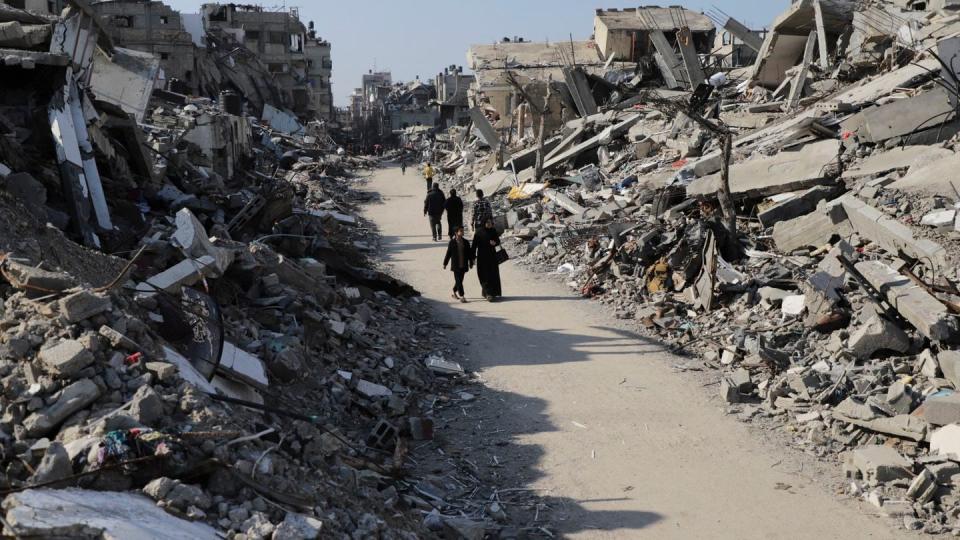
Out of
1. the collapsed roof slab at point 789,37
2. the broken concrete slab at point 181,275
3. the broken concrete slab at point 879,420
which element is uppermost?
the collapsed roof slab at point 789,37

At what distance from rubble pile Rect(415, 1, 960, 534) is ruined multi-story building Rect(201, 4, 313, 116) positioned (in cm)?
3810

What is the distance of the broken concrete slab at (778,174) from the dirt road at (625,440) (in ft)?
11.2

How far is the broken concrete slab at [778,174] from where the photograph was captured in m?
12.6

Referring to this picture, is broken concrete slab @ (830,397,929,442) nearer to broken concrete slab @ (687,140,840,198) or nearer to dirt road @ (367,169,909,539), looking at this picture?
dirt road @ (367,169,909,539)

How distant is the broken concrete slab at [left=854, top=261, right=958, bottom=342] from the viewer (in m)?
7.66

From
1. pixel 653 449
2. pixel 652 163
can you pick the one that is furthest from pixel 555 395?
pixel 652 163

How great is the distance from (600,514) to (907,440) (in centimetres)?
253

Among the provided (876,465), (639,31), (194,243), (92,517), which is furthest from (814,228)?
(639,31)

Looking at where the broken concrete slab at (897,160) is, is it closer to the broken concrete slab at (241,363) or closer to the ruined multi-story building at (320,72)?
the broken concrete slab at (241,363)

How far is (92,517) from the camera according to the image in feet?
12.1

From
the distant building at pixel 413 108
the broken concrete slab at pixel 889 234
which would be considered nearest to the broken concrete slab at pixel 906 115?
the broken concrete slab at pixel 889 234

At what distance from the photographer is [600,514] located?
19.6 ft

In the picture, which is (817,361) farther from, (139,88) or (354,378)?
(139,88)

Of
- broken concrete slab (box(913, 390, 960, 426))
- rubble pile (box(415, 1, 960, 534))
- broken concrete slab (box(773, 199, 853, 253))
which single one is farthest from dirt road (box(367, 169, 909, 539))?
broken concrete slab (box(773, 199, 853, 253))
